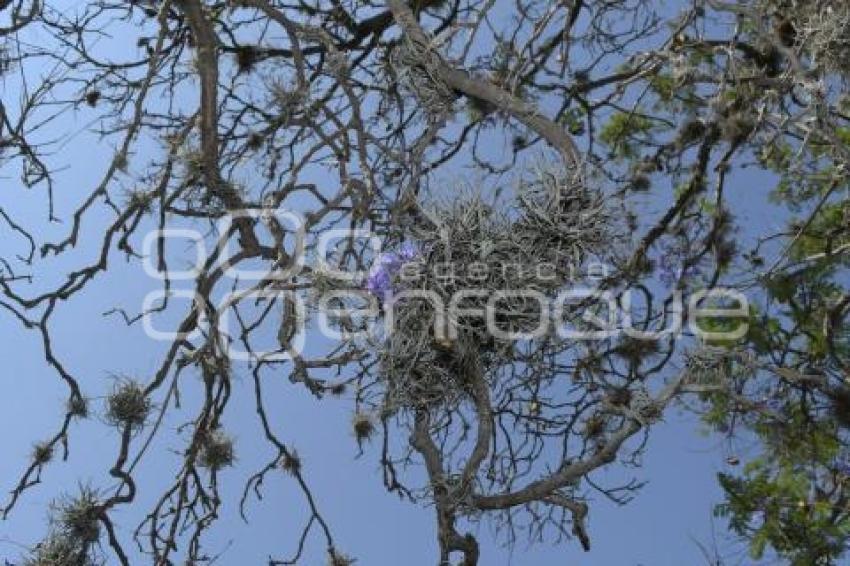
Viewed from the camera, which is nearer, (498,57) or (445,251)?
(445,251)

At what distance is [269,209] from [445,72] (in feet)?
1.64

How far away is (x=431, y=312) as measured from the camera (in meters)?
1.95

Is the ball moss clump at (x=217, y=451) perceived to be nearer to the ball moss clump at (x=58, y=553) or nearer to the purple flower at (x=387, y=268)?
the ball moss clump at (x=58, y=553)

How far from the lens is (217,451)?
2.80 metres

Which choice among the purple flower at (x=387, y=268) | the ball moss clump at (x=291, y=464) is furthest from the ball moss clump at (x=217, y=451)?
the purple flower at (x=387, y=268)

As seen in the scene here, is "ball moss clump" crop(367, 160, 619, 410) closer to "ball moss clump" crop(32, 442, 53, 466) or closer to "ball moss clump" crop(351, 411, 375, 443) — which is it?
"ball moss clump" crop(351, 411, 375, 443)

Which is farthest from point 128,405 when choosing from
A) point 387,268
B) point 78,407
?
point 387,268

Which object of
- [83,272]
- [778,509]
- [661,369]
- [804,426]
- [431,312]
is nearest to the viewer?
[431,312]

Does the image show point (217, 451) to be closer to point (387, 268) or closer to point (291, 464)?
point (291, 464)

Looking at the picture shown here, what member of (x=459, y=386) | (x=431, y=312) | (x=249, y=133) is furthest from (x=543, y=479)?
(x=249, y=133)

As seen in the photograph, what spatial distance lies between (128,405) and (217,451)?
16.0 inches

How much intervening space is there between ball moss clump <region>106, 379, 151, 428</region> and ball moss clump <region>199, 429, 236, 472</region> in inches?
13.0

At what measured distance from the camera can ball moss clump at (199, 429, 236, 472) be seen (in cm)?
280

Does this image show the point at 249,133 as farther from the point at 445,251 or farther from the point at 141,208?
the point at 445,251
